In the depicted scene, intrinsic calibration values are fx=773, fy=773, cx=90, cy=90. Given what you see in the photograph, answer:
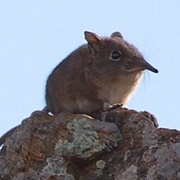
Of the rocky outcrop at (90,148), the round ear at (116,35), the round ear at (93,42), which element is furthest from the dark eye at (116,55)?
the rocky outcrop at (90,148)

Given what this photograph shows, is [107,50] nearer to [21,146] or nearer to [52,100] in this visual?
[52,100]

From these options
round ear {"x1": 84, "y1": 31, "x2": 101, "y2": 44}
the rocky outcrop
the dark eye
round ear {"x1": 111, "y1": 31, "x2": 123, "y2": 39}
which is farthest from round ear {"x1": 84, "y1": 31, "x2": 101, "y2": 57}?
the rocky outcrop

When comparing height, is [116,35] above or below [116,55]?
above

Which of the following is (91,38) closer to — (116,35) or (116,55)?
(116,55)

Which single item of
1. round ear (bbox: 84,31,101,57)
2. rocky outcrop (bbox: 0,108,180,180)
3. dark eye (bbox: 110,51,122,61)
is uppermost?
round ear (bbox: 84,31,101,57)

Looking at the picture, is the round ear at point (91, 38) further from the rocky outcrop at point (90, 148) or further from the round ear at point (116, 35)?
the rocky outcrop at point (90, 148)

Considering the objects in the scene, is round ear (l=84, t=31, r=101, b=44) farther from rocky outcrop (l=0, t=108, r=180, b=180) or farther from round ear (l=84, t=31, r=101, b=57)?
rocky outcrop (l=0, t=108, r=180, b=180)

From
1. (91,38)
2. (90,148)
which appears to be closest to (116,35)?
(91,38)

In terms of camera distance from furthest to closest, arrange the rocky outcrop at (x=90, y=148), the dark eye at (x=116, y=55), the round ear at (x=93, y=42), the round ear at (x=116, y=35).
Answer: the round ear at (x=116, y=35) < the round ear at (x=93, y=42) < the dark eye at (x=116, y=55) < the rocky outcrop at (x=90, y=148)
